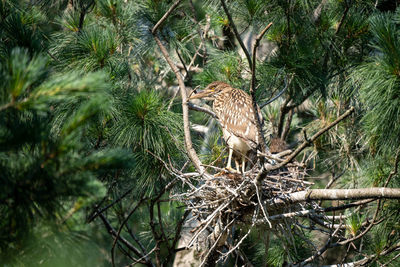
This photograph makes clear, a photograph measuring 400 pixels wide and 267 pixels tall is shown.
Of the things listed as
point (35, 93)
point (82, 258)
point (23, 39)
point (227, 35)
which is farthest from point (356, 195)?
point (227, 35)

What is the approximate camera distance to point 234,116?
13.2 feet

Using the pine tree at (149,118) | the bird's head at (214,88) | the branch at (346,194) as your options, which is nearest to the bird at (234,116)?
the bird's head at (214,88)

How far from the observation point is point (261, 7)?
14.0 feet

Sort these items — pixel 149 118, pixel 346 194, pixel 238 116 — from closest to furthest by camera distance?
pixel 346 194
pixel 149 118
pixel 238 116

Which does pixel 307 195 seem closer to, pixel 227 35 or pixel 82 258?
pixel 82 258

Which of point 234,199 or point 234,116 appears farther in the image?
point 234,116

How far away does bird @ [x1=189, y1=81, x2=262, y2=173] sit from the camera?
3830 millimetres

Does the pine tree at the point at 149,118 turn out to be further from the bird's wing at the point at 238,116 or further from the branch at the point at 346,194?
the branch at the point at 346,194

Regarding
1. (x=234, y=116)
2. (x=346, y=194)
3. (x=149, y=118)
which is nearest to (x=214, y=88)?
(x=234, y=116)

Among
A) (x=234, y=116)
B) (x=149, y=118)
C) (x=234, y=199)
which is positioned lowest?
(x=234, y=199)

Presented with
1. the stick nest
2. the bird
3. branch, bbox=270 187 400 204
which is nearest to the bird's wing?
the bird

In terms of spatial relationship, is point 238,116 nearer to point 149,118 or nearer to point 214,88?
point 214,88

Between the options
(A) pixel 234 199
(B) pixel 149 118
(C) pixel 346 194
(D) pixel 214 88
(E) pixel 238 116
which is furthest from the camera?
(D) pixel 214 88

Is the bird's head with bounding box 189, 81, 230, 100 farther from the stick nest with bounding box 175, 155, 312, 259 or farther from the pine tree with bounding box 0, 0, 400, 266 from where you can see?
the stick nest with bounding box 175, 155, 312, 259
